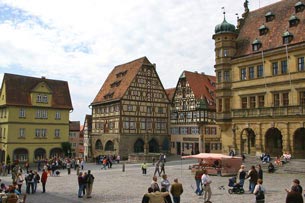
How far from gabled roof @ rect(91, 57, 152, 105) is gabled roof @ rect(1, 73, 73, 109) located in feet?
28.7

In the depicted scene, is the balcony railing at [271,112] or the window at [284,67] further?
the window at [284,67]

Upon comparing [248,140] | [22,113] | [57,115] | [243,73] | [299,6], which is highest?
[299,6]

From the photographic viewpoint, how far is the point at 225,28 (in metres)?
42.5

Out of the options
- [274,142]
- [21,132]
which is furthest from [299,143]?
[21,132]

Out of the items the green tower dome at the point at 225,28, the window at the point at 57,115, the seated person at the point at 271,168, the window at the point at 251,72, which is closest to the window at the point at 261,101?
the window at the point at 251,72

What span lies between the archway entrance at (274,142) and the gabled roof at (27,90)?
92.8 feet

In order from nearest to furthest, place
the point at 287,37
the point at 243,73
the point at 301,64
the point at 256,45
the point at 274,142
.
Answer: the point at 301,64 → the point at 287,37 → the point at 274,142 → the point at 256,45 → the point at 243,73

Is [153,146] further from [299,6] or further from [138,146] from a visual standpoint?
[299,6]

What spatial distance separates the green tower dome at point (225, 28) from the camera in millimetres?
42531

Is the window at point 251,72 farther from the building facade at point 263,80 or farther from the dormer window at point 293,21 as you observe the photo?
the dormer window at point 293,21

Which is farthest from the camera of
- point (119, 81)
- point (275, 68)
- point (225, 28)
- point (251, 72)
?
point (119, 81)

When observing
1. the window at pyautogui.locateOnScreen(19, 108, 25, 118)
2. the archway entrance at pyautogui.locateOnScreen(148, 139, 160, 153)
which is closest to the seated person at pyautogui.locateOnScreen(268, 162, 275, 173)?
the archway entrance at pyautogui.locateOnScreen(148, 139, 160, 153)

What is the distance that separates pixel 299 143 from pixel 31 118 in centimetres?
3370

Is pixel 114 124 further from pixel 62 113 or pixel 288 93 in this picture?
pixel 288 93
